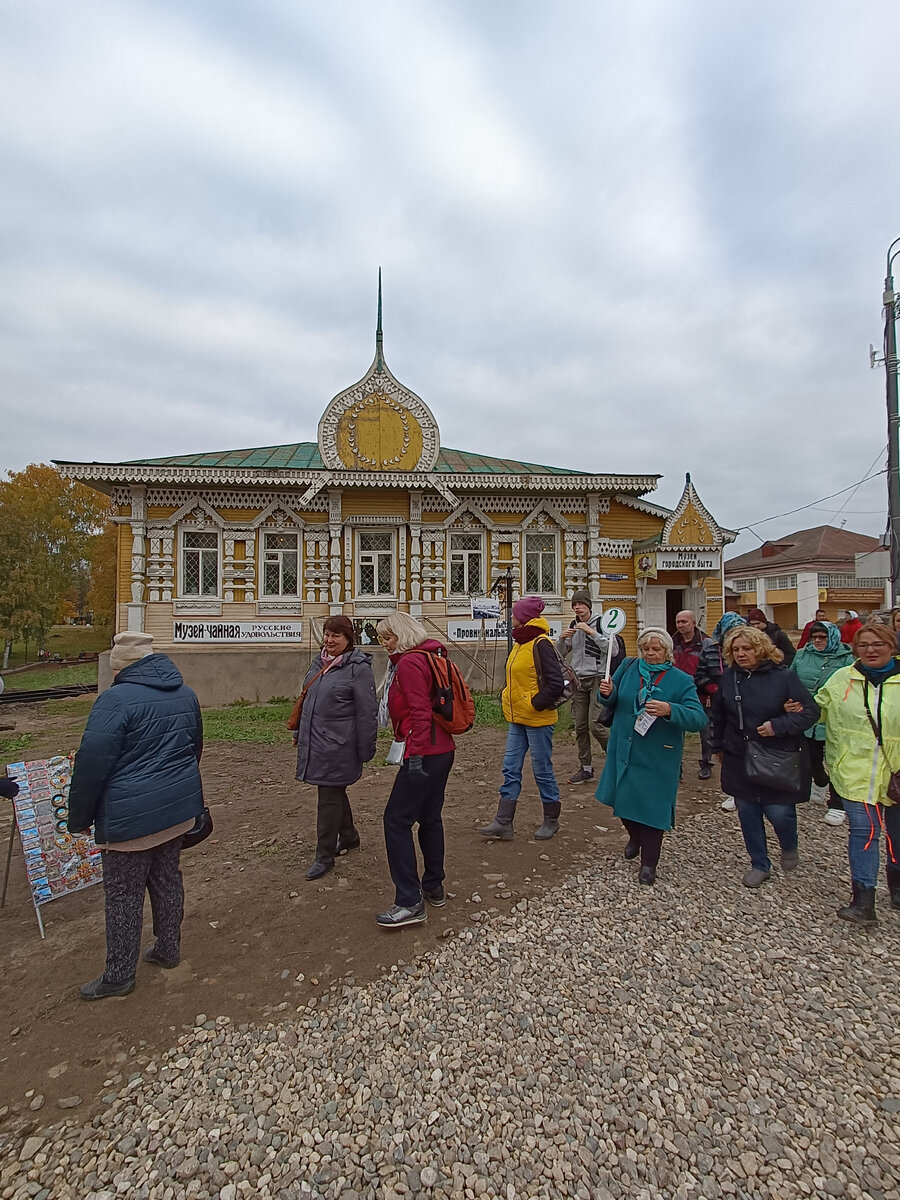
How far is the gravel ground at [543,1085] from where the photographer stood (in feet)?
6.76

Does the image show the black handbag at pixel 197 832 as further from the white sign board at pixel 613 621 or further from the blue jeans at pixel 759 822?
the white sign board at pixel 613 621

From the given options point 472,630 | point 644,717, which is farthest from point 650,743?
point 472,630

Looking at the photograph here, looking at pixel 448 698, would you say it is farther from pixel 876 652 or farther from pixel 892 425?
pixel 892 425

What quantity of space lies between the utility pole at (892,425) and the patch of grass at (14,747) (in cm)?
1549

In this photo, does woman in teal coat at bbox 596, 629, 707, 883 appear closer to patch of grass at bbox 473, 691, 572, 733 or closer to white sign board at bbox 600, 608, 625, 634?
white sign board at bbox 600, 608, 625, 634

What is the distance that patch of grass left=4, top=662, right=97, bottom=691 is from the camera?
2198 centimetres

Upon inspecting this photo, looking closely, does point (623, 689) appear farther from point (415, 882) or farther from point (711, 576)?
point (711, 576)

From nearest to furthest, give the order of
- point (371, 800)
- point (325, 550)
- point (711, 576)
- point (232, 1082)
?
point (232, 1082), point (371, 800), point (325, 550), point (711, 576)

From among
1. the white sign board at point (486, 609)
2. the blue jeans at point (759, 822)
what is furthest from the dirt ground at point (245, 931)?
the white sign board at point (486, 609)

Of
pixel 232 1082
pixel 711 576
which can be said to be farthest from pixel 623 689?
pixel 711 576

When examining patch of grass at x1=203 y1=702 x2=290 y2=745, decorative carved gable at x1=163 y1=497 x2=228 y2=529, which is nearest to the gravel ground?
patch of grass at x1=203 y1=702 x2=290 y2=745

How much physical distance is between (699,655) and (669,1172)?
493 cm

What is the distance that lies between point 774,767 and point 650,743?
0.79 meters

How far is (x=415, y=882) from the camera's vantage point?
3.69 m
